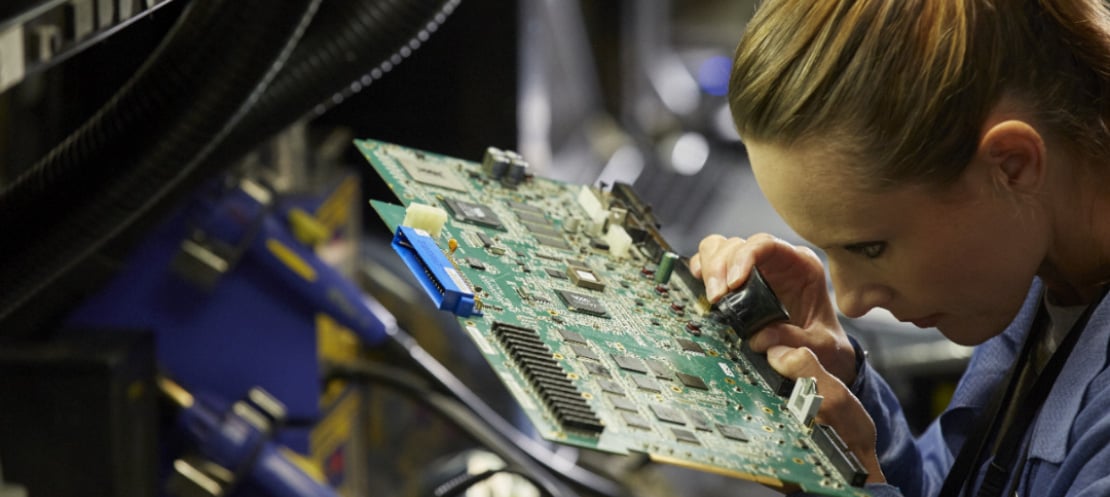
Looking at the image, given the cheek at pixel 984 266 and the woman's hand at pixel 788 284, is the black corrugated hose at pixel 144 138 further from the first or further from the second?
the cheek at pixel 984 266

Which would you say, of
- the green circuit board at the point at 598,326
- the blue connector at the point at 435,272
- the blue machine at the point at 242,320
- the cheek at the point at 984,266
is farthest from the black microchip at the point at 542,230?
the blue machine at the point at 242,320

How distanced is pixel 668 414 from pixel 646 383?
60 mm

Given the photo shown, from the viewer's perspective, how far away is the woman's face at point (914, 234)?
1248mm

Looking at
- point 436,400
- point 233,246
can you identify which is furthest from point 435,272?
point 436,400

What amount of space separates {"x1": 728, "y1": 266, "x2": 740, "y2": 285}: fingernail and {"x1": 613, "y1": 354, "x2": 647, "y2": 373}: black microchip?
236 millimetres

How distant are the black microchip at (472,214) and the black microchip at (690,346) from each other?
0.25 metres

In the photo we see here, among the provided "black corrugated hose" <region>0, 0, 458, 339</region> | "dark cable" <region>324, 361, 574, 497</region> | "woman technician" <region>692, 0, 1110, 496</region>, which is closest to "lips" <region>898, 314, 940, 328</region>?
"woman technician" <region>692, 0, 1110, 496</region>

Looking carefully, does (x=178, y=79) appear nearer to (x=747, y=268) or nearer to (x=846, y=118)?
(x=747, y=268)

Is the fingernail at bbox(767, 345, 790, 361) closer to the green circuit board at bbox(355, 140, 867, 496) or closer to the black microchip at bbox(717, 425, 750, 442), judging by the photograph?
the green circuit board at bbox(355, 140, 867, 496)

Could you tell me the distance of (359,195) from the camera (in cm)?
340

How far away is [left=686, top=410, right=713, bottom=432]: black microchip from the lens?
47.7 inches

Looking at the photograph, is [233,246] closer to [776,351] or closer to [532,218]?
[532,218]

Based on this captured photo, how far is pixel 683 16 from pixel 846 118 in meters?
7.39

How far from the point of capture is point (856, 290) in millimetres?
1361
